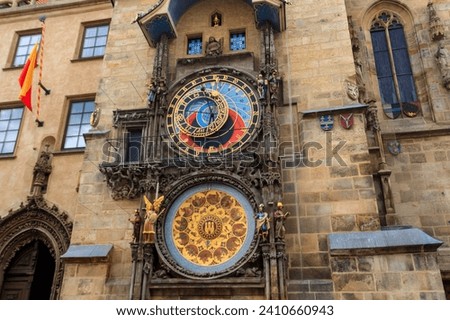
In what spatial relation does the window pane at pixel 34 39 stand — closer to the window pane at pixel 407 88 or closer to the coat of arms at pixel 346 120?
the coat of arms at pixel 346 120

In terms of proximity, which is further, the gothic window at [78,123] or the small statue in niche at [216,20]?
the gothic window at [78,123]

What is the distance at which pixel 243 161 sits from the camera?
26.9 ft

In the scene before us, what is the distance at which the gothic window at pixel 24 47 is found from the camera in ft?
45.1

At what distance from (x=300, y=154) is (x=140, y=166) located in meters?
3.33

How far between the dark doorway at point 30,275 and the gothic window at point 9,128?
315 cm

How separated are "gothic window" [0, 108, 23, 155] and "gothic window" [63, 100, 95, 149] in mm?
1692

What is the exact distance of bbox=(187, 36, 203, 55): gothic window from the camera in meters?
10.1

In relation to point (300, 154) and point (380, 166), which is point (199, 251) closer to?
point (300, 154)

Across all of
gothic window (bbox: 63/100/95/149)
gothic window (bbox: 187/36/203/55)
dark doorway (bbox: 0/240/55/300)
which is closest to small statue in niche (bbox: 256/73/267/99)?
gothic window (bbox: 187/36/203/55)

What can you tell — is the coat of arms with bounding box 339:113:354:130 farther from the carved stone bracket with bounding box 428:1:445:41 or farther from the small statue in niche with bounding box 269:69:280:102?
the carved stone bracket with bounding box 428:1:445:41

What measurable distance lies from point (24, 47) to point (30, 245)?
22.9ft

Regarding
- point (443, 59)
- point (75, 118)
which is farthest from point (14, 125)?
point (443, 59)

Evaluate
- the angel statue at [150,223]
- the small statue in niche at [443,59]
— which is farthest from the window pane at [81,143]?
the small statue in niche at [443,59]

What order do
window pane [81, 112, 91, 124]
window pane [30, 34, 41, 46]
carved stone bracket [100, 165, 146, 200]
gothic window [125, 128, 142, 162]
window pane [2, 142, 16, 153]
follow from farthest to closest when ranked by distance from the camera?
window pane [30, 34, 41, 46] → window pane [2, 142, 16, 153] → window pane [81, 112, 91, 124] → gothic window [125, 128, 142, 162] → carved stone bracket [100, 165, 146, 200]
